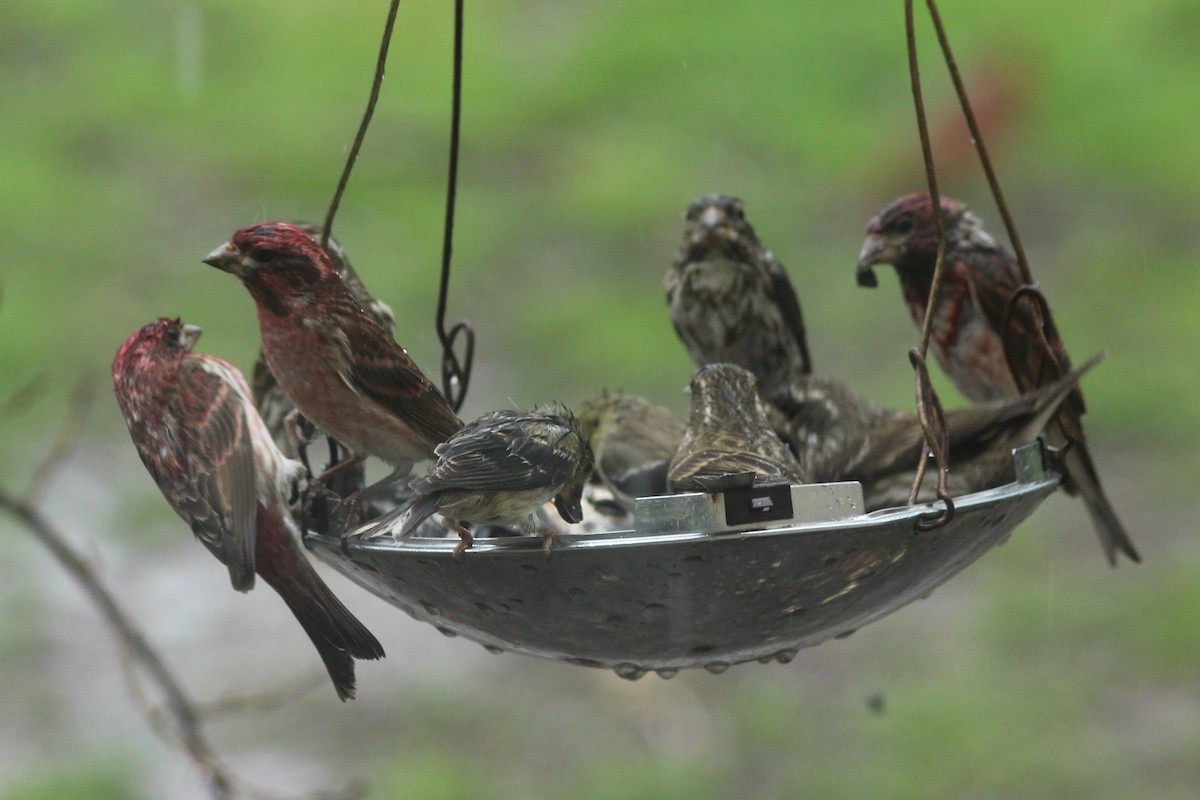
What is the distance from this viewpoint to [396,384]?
2.94 meters

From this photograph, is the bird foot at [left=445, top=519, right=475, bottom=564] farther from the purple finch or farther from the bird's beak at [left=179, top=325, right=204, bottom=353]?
the bird's beak at [left=179, top=325, right=204, bottom=353]

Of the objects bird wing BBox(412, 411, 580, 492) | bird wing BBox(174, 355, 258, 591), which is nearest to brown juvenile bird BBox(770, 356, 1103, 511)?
bird wing BBox(412, 411, 580, 492)

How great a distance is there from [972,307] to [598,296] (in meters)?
4.20

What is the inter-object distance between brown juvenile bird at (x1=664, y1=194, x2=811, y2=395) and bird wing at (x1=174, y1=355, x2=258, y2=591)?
4.34 feet

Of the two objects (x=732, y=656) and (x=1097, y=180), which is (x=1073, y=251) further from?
(x=732, y=656)

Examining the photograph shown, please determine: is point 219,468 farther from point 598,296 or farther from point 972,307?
point 598,296

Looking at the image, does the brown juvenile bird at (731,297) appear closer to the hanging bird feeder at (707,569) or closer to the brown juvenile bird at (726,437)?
the brown juvenile bird at (726,437)

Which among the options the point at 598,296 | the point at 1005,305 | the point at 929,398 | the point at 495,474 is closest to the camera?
the point at 495,474

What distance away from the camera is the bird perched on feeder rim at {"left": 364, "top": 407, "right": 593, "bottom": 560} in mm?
2609

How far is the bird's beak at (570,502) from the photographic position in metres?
2.92

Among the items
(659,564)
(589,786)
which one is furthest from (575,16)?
(659,564)

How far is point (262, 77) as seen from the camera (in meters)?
8.82

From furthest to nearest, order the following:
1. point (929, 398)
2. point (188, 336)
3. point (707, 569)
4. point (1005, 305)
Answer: point (1005, 305), point (188, 336), point (929, 398), point (707, 569)

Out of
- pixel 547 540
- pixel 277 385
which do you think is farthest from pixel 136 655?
pixel 547 540
